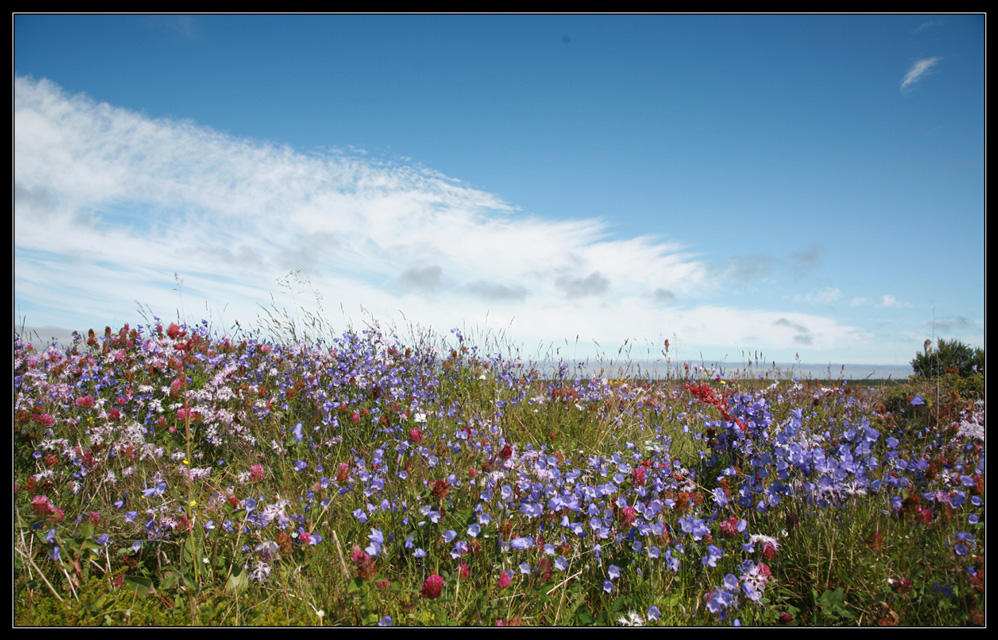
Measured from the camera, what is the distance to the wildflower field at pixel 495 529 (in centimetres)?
232

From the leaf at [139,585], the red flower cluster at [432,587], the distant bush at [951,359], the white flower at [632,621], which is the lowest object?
the leaf at [139,585]

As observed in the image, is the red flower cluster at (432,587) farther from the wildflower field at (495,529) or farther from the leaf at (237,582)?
the leaf at (237,582)

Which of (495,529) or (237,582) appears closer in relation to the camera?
(237,582)

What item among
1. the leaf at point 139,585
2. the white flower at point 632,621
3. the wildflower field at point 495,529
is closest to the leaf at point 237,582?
the wildflower field at point 495,529

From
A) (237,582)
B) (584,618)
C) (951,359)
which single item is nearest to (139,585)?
(237,582)

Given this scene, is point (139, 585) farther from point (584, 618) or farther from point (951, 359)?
point (951, 359)

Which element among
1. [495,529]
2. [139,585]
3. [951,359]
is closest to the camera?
[139,585]

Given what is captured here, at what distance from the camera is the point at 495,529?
2.65 metres

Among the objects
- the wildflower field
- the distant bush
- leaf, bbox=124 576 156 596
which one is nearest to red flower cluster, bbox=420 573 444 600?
the wildflower field

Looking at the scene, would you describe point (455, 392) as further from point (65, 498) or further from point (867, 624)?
point (867, 624)

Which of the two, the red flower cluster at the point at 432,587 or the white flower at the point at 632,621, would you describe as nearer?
the red flower cluster at the point at 432,587
